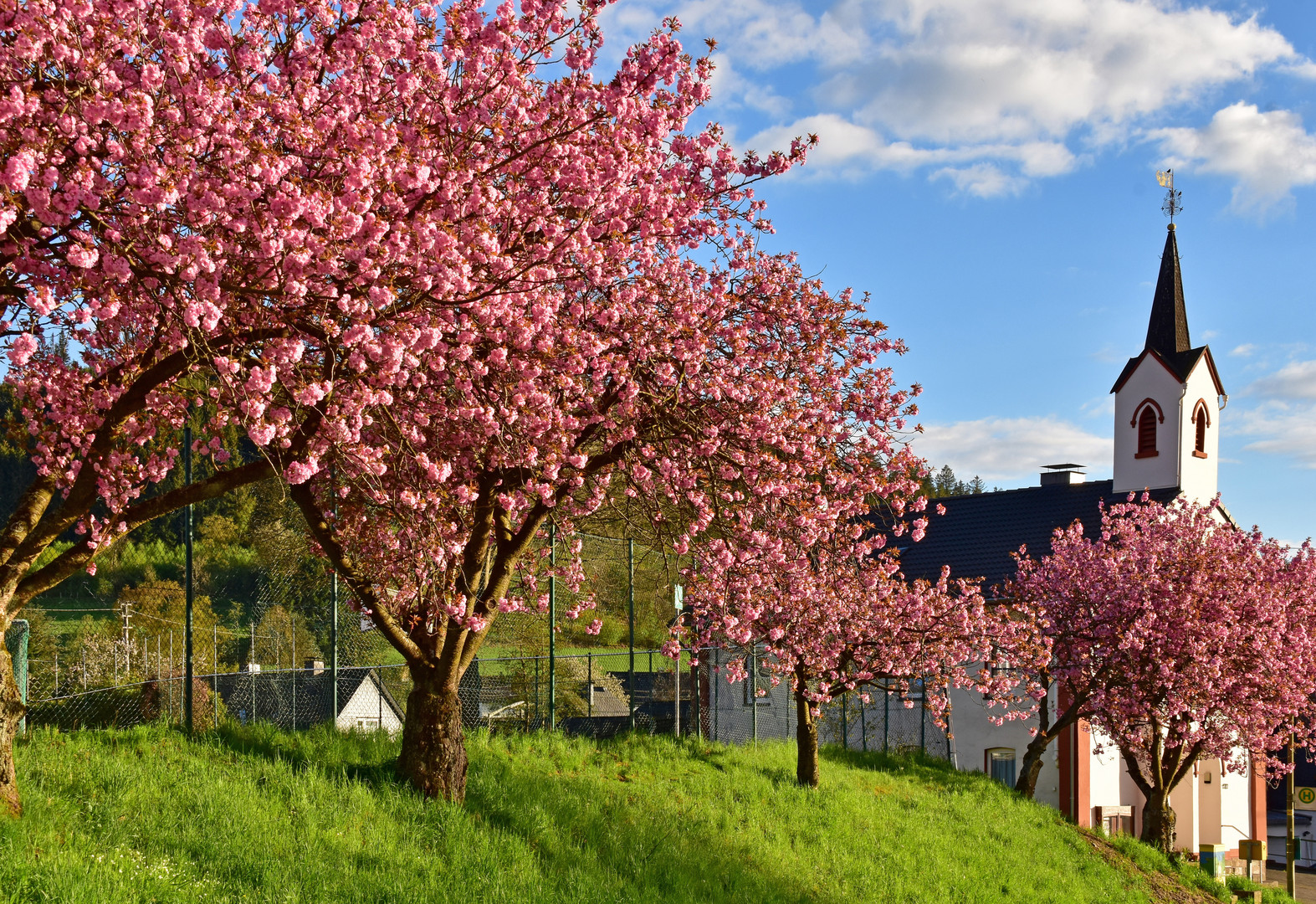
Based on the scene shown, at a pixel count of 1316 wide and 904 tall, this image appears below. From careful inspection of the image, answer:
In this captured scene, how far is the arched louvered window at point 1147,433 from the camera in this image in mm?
34031

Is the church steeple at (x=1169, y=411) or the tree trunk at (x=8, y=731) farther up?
the church steeple at (x=1169, y=411)

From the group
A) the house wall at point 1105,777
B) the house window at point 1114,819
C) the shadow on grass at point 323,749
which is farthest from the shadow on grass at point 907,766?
the shadow on grass at point 323,749

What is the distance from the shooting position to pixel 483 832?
900 centimetres

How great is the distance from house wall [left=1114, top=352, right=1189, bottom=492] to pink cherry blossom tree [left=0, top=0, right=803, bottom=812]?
1154 inches

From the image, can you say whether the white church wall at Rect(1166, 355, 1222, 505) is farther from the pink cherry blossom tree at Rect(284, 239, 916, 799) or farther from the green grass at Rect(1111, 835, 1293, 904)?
the pink cherry blossom tree at Rect(284, 239, 916, 799)

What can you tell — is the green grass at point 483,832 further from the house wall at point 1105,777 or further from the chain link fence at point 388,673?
the house wall at point 1105,777

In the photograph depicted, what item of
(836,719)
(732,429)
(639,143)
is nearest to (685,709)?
(836,719)

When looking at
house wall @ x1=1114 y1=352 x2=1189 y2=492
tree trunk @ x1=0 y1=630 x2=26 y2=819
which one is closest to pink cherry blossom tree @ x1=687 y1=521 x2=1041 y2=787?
tree trunk @ x1=0 y1=630 x2=26 y2=819

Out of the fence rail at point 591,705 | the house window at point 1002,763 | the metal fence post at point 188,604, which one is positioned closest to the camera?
the metal fence post at point 188,604

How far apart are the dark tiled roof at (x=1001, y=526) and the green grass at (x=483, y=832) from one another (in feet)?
57.5

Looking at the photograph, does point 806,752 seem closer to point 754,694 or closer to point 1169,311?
point 754,694

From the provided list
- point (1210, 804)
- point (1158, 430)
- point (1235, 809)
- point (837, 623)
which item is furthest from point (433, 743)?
point (1235, 809)

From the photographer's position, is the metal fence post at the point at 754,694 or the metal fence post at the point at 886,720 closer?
the metal fence post at the point at 754,694

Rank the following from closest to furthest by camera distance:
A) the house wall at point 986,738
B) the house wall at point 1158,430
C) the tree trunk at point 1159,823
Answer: the tree trunk at point 1159,823, the house wall at point 986,738, the house wall at point 1158,430
